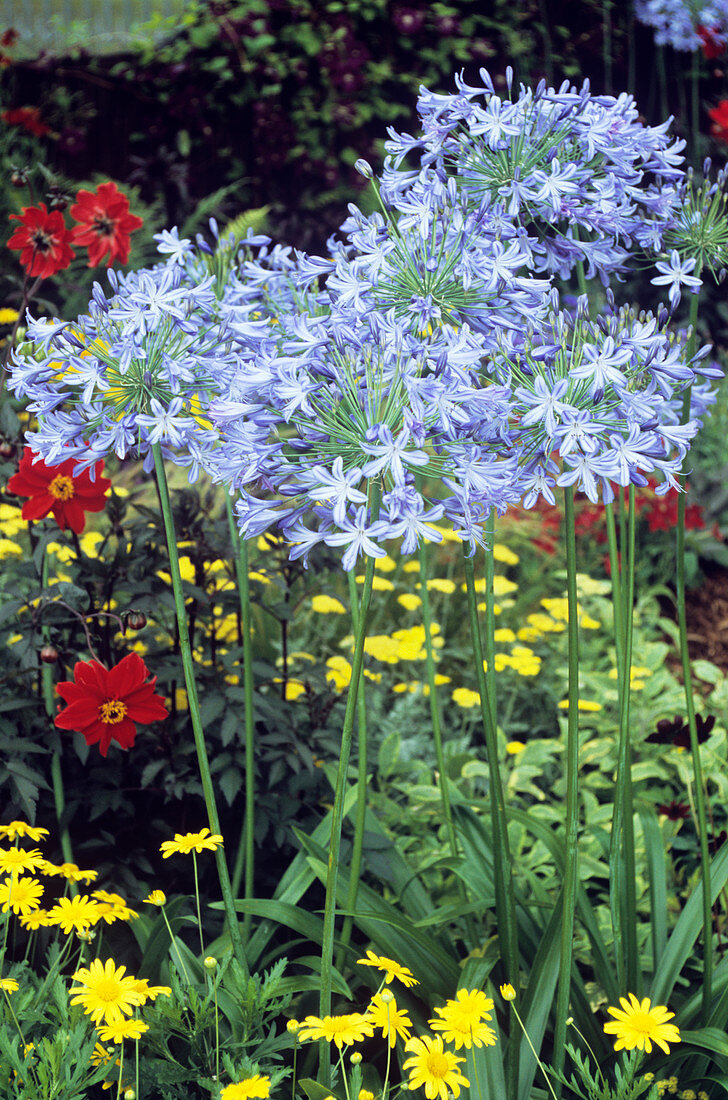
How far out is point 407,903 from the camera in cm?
232

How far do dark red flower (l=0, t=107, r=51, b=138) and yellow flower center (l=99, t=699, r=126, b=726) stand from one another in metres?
4.95

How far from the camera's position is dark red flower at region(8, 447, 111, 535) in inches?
79.2

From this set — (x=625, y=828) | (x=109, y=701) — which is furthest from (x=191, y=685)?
(x=625, y=828)

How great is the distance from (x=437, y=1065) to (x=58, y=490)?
1.35 m

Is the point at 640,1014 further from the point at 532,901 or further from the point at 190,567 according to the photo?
the point at 190,567

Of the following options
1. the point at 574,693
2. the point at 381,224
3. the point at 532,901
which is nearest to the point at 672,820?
the point at 532,901

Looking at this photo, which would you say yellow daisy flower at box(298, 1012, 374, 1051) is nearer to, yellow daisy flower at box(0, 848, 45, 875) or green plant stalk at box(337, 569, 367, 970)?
green plant stalk at box(337, 569, 367, 970)

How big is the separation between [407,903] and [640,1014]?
937 mm

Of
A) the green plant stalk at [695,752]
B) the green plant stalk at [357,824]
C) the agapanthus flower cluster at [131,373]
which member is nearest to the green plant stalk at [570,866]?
the green plant stalk at [695,752]

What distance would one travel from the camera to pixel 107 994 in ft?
4.68

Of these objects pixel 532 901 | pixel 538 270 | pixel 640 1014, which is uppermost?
pixel 538 270

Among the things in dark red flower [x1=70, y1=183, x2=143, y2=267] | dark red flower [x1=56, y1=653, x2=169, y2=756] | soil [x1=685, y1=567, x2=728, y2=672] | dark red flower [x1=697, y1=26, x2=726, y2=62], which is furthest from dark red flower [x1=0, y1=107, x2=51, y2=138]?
dark red flower [x1=56, y1=653, x2=169, y2=756]

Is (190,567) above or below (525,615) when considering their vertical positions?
above

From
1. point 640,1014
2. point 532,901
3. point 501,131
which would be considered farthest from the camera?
point 532,901
